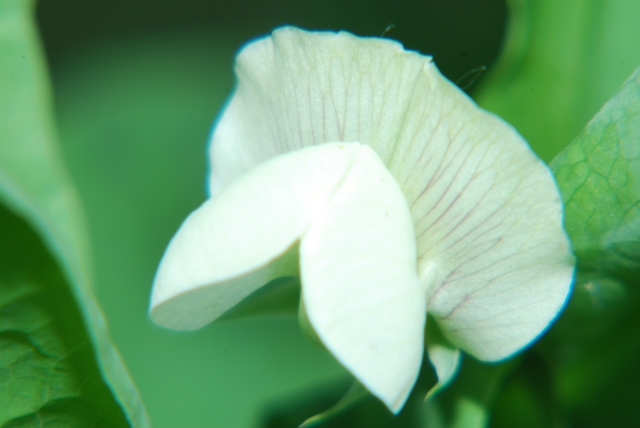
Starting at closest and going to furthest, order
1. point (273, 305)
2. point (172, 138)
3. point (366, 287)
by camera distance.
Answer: point (366, 287)
point (273, 305)
point (172, 138)

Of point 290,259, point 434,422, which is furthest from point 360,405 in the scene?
point 290,259

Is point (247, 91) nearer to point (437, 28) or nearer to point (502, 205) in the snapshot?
point (502, 205)

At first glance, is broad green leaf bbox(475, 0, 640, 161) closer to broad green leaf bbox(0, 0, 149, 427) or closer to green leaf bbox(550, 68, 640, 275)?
green leaf bbox(550, 68, 640, 275)

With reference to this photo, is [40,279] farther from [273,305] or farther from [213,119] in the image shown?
[213,119]

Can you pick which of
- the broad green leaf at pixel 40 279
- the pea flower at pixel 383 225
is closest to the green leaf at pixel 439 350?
the pea flower at pixel 383 225

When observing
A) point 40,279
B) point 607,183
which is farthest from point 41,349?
point 607,183

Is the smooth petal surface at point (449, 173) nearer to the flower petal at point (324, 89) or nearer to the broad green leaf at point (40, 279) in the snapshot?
the flower petal at point (324, 89)

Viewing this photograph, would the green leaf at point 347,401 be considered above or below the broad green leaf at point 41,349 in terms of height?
below
